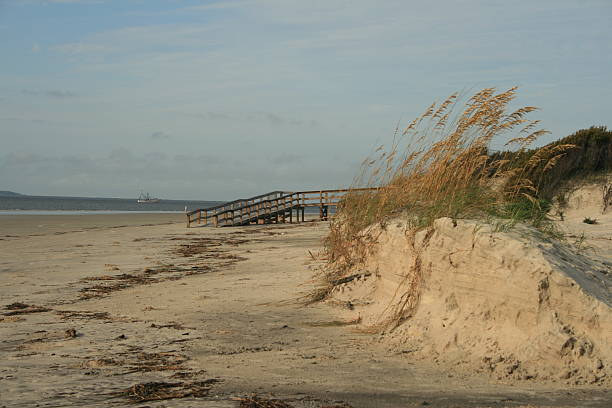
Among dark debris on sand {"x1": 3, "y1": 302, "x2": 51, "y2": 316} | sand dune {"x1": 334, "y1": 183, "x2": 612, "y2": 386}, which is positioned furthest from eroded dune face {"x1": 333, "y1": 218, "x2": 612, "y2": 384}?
dark debris on sand {"x1": 3, "y1": 302, "x2": 51, "y2": 316}

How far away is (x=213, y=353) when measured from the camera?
556cm

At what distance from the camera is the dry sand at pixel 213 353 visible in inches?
170

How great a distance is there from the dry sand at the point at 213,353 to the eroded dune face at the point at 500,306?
0.19 metres

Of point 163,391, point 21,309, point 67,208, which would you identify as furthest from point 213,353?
point 67,208

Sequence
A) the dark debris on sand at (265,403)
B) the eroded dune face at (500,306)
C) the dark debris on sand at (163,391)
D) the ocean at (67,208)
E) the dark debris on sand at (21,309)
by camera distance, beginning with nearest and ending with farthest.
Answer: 1. the dark debris on sand at (265,403)
2. the dark debris on sand at (163,391)
3. the eroded dune face at (500,306)
4. the dark debris on sand at (21,309)
5. the ocean at (67,208)

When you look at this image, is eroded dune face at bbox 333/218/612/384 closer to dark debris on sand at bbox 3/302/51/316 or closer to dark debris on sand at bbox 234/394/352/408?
dark debris on sand at bbox 234/394/352/408

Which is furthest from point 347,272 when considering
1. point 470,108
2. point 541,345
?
point 541,345

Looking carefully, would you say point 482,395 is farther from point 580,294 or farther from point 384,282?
point 384,282

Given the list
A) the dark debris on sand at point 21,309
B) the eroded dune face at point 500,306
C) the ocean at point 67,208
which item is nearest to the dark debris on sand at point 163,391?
the eroded dune face at point 500,306

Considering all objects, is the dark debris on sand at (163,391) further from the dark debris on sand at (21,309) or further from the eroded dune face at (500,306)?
the dark debris on sand at (21,309)

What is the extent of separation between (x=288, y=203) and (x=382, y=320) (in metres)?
27.9

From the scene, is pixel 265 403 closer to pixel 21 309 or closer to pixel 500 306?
pixel 500 306

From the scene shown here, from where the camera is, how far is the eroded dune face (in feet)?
15.5

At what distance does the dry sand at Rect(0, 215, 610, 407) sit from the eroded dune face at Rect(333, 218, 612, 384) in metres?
0.19
